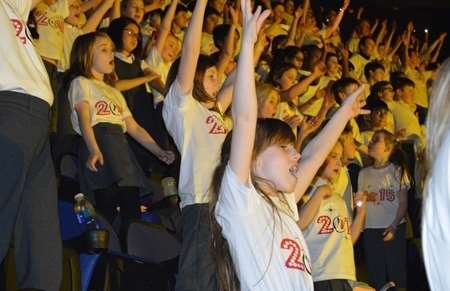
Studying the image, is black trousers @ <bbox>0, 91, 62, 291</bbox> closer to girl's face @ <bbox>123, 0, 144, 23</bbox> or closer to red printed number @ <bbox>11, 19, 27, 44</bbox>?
red printed number @ <bbox>11, 19, 27, 44</bbox>

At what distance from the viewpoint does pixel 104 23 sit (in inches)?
283

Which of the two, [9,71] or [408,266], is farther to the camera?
[408,266]

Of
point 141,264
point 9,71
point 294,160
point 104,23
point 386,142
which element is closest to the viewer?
point 9,71

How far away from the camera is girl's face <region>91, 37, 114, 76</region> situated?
17.5ft

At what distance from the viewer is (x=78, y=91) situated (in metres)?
5.28

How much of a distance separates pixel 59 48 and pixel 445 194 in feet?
15.2

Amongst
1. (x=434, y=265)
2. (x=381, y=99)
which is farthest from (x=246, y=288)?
(x=381, y=99)

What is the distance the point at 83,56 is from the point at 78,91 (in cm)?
25

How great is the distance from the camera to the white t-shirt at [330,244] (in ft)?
15.6

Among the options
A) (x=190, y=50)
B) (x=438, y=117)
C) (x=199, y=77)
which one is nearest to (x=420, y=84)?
(x=199, y=77)

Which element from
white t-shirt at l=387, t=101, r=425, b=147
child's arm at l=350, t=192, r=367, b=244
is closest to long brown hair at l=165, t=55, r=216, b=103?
child's arm at l=350, t=192, r=367, b=244

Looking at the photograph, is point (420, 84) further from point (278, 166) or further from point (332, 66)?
point (278, 166)

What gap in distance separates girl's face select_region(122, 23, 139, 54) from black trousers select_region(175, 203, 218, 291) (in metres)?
2.37

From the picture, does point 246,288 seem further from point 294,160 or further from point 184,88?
point 184,88
